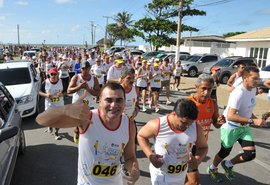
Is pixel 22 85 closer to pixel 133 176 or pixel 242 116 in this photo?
pixel 242 116

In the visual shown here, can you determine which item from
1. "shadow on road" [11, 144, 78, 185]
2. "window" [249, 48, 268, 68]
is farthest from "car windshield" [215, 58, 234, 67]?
"shadow on road" [11, 144, 78, 185]

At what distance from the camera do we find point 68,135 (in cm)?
697

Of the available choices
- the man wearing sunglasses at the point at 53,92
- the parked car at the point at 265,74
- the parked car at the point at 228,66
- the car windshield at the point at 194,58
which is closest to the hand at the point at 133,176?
the man wearing sunglasses at the point at 53,92

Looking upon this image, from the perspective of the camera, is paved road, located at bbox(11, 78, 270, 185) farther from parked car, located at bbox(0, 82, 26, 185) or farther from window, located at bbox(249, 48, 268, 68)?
window, located at bbox(249, 48, 268, 68)

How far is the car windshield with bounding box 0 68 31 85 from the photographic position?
8805 millimetres

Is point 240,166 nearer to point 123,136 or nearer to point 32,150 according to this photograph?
point 123,136

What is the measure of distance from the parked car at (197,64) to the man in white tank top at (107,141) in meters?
19.4

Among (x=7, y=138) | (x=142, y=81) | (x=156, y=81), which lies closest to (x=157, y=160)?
(x=7, y=138)

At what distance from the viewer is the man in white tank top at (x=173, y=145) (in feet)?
9.29

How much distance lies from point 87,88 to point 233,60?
14.7 metres

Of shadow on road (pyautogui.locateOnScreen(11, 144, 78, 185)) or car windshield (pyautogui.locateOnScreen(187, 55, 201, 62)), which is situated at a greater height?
car windshield (pyautogui.locateOnScreen(187, 55, 201, 62))

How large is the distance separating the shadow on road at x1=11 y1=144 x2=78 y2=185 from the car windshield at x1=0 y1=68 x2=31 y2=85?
3.35m

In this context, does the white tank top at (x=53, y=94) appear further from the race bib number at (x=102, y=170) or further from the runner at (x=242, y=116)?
the race bib number at (x=102, y=170)

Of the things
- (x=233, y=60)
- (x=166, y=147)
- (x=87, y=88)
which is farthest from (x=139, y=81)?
(x=233, y=60)
